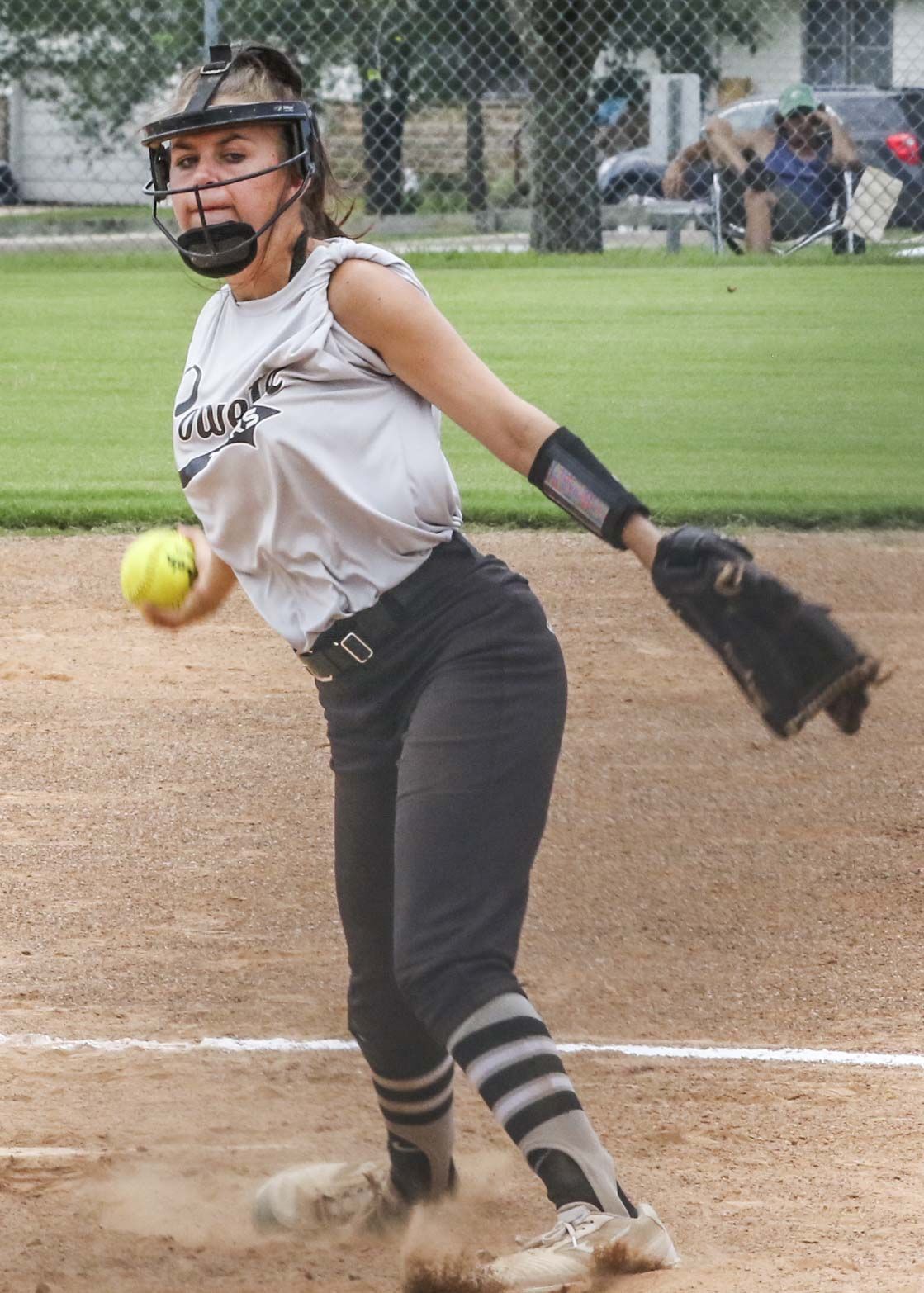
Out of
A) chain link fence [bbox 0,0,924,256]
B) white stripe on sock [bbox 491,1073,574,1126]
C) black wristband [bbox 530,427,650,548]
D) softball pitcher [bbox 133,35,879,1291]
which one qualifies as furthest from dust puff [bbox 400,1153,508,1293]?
chain link fence [bbox 0,0,924,256]

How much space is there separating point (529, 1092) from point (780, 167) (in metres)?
12.0

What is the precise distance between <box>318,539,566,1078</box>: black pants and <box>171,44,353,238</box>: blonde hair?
563 mm

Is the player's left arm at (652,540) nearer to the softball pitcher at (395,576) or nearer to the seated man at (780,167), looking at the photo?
the softball pitcher at (395,576)

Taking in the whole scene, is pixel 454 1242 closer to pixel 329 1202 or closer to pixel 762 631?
pixel 329 1202

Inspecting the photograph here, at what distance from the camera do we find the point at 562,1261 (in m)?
2.26

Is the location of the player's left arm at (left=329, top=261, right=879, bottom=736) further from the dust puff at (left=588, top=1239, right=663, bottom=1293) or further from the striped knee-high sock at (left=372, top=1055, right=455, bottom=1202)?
the striped knee-high sock at (left=372, top=1055, right=455, bottom=1202)

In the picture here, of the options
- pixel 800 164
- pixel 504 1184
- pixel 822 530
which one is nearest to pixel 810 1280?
pixel 504 1184

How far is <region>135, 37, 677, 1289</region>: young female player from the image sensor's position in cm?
231

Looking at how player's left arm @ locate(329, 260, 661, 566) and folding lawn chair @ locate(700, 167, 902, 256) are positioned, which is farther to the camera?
folding lawn chair @ locate(700, 167, 902, 256)

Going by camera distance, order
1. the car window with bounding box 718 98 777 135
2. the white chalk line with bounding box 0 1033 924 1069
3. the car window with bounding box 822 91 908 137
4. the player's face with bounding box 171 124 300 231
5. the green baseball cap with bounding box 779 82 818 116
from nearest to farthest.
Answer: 1. the player's face with bounding box 171 124 300 231
2. the white chalk line with bounding box 0 1033 924 1069
3. the green baseball cap with bounding box 779 82 818 116
4. the car window with bounding box 718 98 777 135
5. the car window with bounding box 822 91 908 137

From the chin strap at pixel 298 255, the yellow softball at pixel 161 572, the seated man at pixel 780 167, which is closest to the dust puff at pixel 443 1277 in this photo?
the yellow softball at pixel 161 572

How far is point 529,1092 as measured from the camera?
7.52ft

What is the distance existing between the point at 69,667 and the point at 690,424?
4688mm

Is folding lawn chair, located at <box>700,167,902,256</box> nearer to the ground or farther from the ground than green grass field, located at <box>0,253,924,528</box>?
farther from the ground
